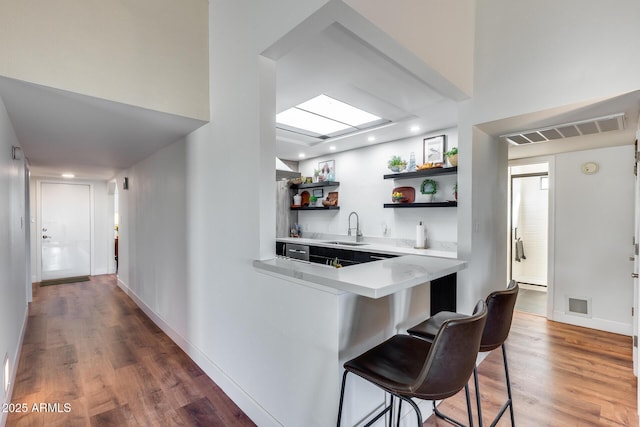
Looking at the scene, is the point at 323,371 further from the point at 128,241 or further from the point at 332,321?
the point at 128,241

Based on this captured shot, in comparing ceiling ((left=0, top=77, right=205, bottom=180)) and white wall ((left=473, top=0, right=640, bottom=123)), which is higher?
white wall ((left=473, top=0, right=640, bottom=123))

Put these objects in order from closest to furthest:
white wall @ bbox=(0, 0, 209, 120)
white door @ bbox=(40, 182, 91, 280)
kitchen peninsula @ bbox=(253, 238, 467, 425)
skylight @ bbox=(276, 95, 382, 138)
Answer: kitchen peninsula @ bbox=(253, 238, 467, 425) < white wall @ bbox=(0, 0, 209, 120) < skylight @ bbox=(276, 95, 382, 138) < white door @ bbox=(40, 182, 91, 280)

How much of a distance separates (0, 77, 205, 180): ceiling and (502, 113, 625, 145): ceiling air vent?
2795 mm

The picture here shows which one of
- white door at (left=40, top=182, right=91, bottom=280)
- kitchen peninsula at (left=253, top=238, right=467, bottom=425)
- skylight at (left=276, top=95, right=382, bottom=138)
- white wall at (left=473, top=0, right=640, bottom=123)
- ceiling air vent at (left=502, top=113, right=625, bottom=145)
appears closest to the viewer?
kitchen peninsula at (left=253, top=238, right=467, bottom=425)

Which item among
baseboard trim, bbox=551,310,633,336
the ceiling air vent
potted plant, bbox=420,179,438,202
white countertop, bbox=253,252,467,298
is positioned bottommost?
baseboard trim, bbox=551,310,633,336

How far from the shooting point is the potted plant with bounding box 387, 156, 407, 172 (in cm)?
390

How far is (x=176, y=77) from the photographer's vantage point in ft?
7.46

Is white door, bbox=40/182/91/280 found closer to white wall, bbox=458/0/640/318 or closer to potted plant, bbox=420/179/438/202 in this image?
potted plant, bbox=420/179/438/202

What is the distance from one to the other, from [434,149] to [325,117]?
1443 millimetres

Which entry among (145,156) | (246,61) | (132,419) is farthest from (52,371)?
(246,61)

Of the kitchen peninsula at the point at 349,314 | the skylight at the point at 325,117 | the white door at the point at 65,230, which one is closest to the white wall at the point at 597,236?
the skylight at the point at 325,117

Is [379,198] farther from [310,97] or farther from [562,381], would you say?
[562,381]

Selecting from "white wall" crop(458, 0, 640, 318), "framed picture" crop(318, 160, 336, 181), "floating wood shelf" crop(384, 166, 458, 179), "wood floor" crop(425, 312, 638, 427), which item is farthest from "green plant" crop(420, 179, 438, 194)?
"wood floor" crop(425, 312, 638, 427)

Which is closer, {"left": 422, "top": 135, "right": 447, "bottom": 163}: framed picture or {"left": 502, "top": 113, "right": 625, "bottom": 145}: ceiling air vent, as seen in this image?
{"left": 502, "top": 113, "right": 625, "bottom": 145}: ceiling air vent
